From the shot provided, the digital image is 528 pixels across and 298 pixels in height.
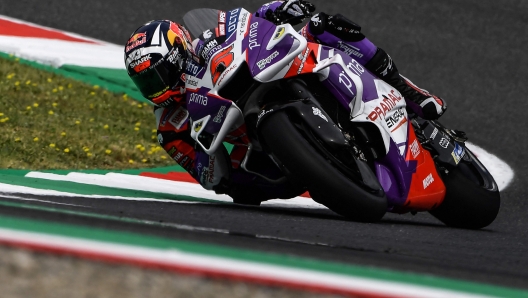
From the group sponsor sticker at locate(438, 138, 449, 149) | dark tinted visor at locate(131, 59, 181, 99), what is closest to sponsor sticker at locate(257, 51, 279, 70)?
dark tinted visor at locate(131, 59, 181, 99)

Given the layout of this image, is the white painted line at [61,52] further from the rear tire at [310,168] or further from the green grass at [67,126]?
the rear tire at [310,168]

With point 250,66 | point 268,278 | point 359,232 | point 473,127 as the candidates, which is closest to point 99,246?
point 268,278

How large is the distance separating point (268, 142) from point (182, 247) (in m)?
1.87

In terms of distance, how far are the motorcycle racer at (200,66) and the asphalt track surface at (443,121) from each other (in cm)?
19

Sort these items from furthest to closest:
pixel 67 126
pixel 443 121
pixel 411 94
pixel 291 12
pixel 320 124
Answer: pixel 443 121, pixel 67 126, pixel 411 94, pixel 291 12, pixel 320 124

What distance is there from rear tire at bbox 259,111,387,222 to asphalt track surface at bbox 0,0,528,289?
0.13 meters

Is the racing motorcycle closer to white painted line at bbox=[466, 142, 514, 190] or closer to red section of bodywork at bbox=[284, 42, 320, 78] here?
red section of bodywork at bbox=[284, 42, 320, 78]

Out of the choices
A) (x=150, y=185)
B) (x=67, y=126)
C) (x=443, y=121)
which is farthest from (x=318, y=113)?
(x=443, y=121)

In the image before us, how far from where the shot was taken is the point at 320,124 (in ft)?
14.9

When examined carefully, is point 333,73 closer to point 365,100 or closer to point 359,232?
point 365,100

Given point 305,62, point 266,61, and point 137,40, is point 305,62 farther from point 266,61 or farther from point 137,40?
point 137,40

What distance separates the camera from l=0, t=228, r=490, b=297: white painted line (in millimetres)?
2406

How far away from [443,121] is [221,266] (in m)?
6.95

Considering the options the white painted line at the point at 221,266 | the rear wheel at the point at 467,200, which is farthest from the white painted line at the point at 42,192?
the white painted line at the point at 221,266
